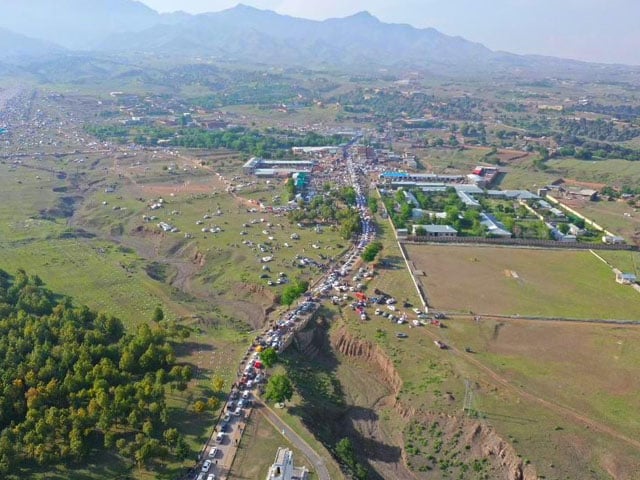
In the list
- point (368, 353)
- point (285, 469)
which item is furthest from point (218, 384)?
point (368, 353)

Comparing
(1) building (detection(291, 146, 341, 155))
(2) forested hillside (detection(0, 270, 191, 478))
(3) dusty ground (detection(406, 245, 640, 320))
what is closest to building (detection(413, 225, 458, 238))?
(3) dusty ground (detection(406, 245, 640, 320))

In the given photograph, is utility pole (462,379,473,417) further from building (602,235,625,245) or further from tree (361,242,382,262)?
building (602,235,625,245)

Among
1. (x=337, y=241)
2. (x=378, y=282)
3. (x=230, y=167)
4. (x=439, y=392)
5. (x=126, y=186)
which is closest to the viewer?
(x=439, y=392)

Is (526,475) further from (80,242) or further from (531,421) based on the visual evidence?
(80,242)

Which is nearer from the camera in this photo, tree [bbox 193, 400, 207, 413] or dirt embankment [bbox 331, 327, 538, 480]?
dirt embankment [bbox 331, 327, 538, 480]

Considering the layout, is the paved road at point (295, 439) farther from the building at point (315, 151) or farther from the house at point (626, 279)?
the building at point (315, 151)

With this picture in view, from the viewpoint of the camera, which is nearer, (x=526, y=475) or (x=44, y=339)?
(x=526, y=475)

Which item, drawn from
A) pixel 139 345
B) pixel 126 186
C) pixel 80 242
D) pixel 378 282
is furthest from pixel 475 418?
pixel 126 186

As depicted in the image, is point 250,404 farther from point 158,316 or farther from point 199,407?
Answer: point 158,316
